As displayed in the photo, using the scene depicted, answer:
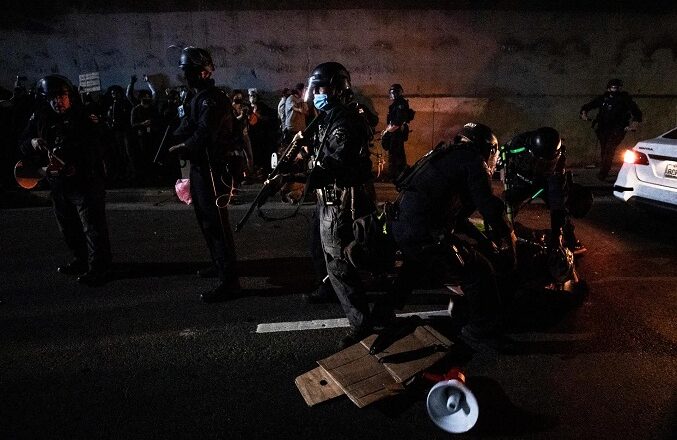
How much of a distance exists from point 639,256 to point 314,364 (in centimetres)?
404

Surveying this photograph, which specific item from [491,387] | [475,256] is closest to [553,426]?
[491,387]

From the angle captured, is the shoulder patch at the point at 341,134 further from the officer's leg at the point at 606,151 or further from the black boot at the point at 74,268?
the officer's leg at the point at 606,151

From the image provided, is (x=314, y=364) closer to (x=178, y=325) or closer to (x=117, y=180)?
(x=178, y=325)

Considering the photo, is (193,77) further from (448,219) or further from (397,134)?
(397,134)

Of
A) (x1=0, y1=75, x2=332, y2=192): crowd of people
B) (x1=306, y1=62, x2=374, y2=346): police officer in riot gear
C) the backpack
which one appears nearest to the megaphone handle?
(x1=306, y1=62, x2=374, y2=346): police officer in riot gear

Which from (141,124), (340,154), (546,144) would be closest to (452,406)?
(340,154)

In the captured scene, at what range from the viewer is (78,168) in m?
4.68

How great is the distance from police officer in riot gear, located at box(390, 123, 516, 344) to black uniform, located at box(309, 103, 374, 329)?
31 cm

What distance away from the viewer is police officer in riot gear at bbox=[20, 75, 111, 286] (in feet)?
15.1

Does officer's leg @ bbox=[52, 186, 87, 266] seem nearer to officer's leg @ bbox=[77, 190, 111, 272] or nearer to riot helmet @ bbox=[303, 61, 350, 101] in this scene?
officer's leg @ bbox=[77, 190, 111, 272]

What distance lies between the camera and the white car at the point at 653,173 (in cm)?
563

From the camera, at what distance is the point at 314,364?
3377 mm

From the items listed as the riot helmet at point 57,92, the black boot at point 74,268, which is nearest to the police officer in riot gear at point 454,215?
the riot helmet at point 57,92

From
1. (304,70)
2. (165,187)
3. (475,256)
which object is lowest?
(165,187)
